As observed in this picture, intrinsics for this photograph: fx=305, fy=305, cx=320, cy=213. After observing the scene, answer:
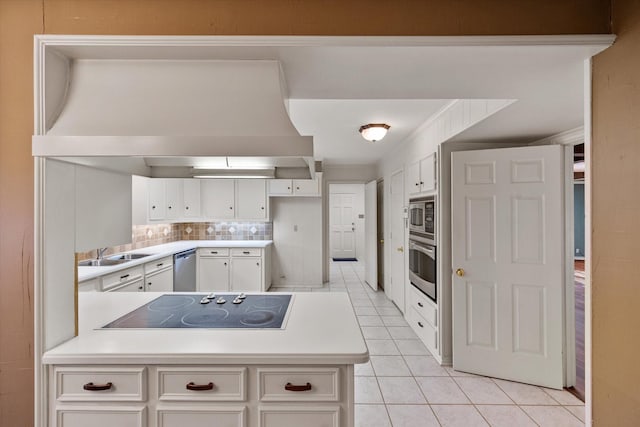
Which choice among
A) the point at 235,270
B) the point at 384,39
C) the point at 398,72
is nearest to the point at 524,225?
the point at 398,72

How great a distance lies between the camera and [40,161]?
1.27m

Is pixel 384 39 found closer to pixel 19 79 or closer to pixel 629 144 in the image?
pixel 629 144

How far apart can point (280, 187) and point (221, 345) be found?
13.5ft

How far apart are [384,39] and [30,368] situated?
1994 mm

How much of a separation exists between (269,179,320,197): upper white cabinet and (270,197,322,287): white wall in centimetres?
30

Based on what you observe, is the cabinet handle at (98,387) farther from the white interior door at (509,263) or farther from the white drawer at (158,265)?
the white interior door at (509,263)

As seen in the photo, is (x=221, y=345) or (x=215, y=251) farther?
(x=215, y=251)

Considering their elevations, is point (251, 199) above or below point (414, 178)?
below

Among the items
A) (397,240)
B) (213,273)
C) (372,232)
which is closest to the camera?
(397,240)

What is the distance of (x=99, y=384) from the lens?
1272 mm

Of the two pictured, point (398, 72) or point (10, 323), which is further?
point (398, 72)

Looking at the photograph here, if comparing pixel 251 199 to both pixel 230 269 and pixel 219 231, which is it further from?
pixel 230 269

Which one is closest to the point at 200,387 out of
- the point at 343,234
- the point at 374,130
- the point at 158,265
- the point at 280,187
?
the point at 374,130

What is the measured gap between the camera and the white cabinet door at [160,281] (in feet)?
11.6
